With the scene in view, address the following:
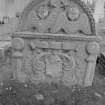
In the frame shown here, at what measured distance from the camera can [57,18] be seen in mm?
2176

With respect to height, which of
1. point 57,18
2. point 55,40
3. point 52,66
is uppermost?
point 57,18

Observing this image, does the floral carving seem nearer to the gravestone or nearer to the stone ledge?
the gravestone

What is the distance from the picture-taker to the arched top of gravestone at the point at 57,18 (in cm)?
214

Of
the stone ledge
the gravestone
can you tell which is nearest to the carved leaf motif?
the gravestone

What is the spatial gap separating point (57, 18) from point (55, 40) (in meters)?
0.34

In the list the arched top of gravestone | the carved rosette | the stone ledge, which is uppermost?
the arched top of gravestone

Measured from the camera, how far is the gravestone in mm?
2152

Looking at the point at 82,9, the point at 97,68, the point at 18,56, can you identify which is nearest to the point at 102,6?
the point at 97,68

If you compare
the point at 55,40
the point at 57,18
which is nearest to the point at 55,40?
the point at 55,40

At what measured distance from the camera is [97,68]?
333cm

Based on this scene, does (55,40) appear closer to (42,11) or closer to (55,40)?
(55,40)

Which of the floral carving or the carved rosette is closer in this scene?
the floral carving

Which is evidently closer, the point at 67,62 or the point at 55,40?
the point at 55,40

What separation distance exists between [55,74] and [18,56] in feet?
2.31
